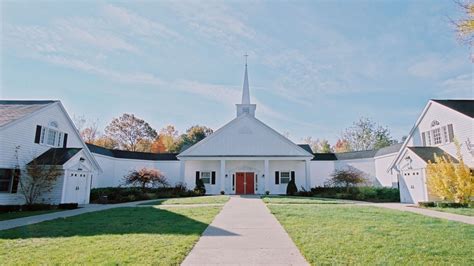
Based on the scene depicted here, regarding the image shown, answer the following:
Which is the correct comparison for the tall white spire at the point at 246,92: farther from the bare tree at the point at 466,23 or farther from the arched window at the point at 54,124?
the bare tree at the point at 466,23

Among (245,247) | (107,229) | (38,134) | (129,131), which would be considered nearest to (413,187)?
(245,247)

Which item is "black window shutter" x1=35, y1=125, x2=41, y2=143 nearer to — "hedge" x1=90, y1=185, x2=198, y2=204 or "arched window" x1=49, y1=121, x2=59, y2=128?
"arched window" x1=49, y1=121, x2=59, y2=128

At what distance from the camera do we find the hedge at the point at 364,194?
1936cm

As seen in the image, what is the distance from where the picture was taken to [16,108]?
15672 millimetres

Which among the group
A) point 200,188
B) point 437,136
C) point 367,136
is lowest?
point 200,188

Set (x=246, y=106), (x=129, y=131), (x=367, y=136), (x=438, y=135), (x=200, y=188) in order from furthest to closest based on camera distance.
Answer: (x=367, y=136)
(x=129, y=131)
(x=246, y=106)
(x=200, y=188)
(x=438, y=135)

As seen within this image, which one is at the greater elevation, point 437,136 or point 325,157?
point 437,136

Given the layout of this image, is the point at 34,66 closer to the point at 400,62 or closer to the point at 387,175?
the point at 400,62

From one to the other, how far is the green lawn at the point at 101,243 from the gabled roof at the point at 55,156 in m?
7.78

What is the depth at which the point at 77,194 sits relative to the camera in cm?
1616

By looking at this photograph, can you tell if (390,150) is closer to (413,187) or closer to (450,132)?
(450,132)

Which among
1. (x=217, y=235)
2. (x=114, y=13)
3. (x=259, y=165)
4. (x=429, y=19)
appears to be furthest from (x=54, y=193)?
(x=429, y=19)

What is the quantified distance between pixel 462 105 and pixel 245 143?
15.4 meters

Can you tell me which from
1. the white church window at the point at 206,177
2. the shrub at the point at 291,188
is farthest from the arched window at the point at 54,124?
the shrub at the point at 291,188
